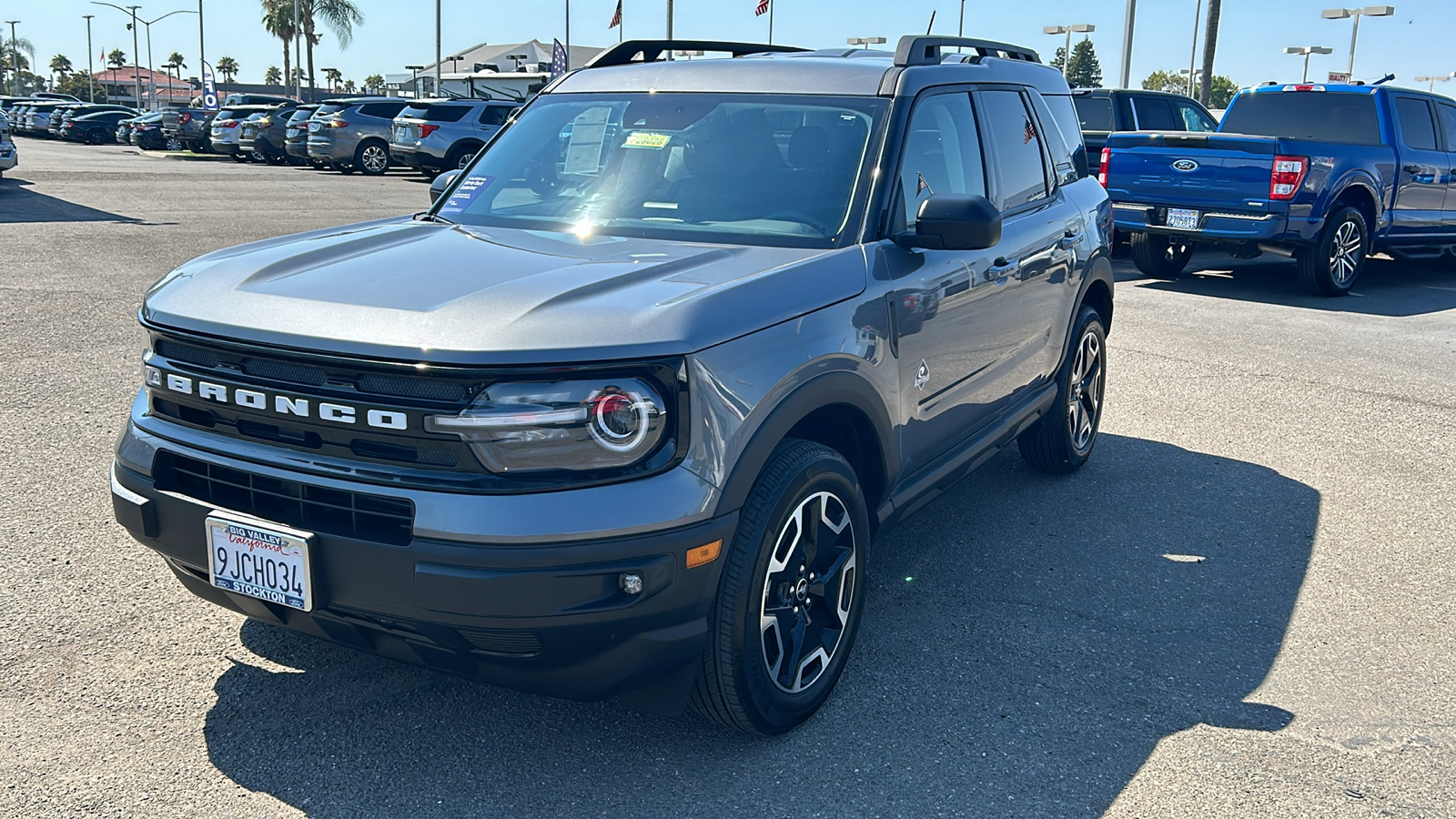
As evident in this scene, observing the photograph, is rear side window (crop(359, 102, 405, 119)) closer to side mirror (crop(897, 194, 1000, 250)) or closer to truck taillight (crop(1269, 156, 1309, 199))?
truck taillight (crop(1269, 156, 1309, 199))

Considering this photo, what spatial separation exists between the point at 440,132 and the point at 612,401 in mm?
24683

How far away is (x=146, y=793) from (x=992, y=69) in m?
3.96

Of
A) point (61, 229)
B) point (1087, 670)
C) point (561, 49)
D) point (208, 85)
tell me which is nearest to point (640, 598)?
point (1087, 670)

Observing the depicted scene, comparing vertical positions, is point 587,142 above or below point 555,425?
above

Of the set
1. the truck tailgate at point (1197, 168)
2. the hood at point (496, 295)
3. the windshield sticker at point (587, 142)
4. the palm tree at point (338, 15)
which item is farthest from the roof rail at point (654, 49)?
the palm tree at point (338, 15)

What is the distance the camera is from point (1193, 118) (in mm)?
16391

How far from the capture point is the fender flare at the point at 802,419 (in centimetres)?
293

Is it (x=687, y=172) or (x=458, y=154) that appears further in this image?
(x=458, y=154)

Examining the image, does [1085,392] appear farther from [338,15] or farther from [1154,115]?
[338,15]

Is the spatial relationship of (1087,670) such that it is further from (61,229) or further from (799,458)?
(61,229)

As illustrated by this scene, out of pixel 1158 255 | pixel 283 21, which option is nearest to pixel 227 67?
pixel 283 21

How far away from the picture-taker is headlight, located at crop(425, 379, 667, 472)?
106 inches

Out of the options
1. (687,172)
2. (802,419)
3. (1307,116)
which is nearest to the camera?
(802,419)

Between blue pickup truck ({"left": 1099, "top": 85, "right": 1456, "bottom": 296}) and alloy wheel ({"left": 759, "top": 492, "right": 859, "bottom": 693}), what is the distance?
31.0ft
